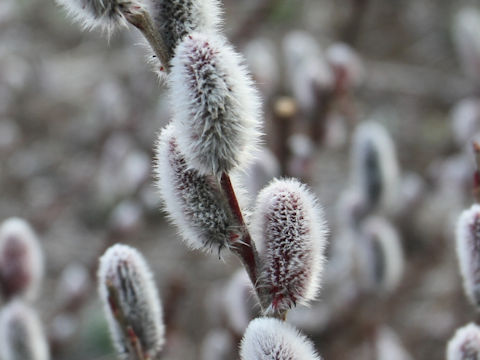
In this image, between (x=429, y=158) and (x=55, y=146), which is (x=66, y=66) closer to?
(x=55, y=146)

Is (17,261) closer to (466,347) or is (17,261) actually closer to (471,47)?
(466,347)

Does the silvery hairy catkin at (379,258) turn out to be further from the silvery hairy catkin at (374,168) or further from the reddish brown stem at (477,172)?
the reddish brown stem at (477,172)

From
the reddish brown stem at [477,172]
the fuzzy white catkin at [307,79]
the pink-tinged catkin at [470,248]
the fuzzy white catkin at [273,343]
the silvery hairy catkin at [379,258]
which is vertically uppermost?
the fuzzy white catkin at [307,79]

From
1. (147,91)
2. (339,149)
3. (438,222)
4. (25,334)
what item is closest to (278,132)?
(25,334)

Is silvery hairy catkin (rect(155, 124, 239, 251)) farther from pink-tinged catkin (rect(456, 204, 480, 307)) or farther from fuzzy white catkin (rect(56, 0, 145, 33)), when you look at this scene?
pink-tinged catkin (rect(456, 204, 480, 307))

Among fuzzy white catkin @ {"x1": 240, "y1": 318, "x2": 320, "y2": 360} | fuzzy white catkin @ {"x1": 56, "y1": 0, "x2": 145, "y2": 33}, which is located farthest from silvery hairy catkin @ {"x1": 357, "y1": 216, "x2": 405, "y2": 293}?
fuzzy white catkin @ {"x1": 56, "y1": 0, "x2": 145, "y2": 33}

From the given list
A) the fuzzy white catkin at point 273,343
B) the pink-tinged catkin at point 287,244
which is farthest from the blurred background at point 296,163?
the fuzzy white catkin at point 273,343
